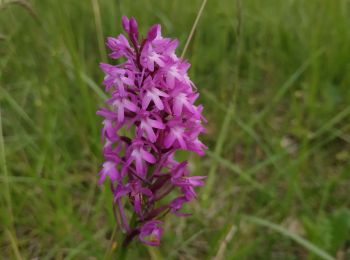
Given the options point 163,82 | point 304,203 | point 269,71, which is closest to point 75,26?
point 269,71

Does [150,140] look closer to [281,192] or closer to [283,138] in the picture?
[281,192]

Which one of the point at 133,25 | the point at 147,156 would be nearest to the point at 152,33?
the point at 133,25

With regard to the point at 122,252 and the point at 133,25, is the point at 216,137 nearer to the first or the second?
the point at 122,252

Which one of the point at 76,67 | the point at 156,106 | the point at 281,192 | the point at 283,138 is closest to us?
the point at 156,106

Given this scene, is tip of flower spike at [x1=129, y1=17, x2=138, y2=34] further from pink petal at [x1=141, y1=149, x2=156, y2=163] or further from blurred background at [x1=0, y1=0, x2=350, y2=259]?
blurred background at [x1=0, y1=0, x2=350, y2=259]

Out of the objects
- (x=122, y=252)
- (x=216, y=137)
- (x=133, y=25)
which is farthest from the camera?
(x=216, y=137)

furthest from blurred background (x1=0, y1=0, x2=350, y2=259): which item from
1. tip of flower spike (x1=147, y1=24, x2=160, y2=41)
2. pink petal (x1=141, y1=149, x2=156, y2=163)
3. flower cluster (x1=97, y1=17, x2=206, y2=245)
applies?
tip of flower spike (x1=147, y1=24, x2=160, y2=41)

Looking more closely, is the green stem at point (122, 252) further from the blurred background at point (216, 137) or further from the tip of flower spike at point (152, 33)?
the tip of flower spike at point (152, 33)
